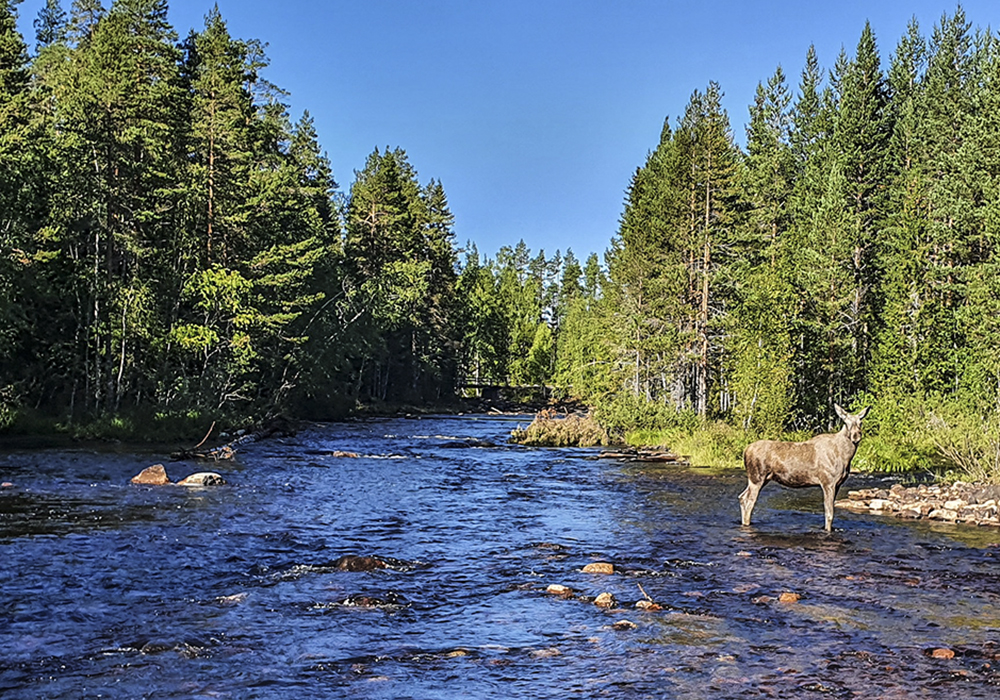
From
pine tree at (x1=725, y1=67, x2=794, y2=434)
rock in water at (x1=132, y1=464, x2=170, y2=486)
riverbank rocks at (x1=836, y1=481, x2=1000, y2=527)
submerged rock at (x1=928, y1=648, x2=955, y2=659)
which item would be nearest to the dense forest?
pine tree at (x1=725, y1=67, x2=794, y2=434)

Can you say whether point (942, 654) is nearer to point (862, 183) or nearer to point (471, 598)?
point (471, 598)

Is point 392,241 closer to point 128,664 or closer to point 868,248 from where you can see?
point 868,248

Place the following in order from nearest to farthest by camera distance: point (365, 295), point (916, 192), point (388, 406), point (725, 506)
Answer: point (725, 506) < point (916, 192) < point (365, 295) < point (388, 406)

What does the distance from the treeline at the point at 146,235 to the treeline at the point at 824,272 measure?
18.2 metres

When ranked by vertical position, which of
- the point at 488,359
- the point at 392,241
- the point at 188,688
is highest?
the point at 392,241

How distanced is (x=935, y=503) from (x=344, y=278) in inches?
1868

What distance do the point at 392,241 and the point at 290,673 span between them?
2526 inches

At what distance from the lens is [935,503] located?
20.3 meters

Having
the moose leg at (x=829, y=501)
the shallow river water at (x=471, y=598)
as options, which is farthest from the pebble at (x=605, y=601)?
the moose leg at (x=829, y=501)

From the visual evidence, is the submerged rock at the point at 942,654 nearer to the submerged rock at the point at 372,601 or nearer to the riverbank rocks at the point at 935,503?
the submerged rock at the point at 372,601

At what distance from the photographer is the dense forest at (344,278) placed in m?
33.0

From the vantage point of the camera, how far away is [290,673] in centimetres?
838

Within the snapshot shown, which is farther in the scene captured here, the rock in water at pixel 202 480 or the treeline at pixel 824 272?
the treeline at pixel 824 272

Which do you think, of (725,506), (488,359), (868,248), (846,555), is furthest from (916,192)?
(488,359)
